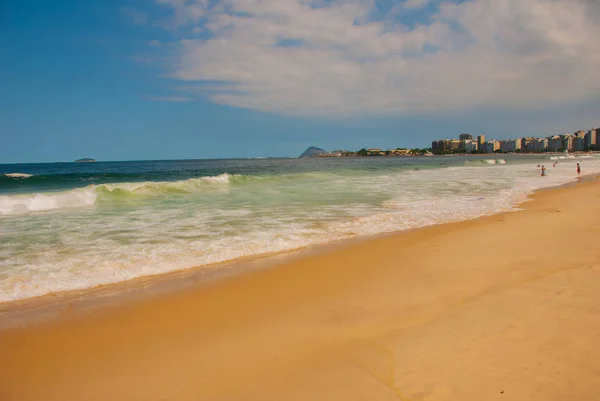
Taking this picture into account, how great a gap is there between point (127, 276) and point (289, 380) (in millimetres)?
3789

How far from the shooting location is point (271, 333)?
11.9ft

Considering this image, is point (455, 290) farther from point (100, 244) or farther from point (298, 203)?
point (298, 203)

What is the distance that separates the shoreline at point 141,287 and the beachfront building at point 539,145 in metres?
187

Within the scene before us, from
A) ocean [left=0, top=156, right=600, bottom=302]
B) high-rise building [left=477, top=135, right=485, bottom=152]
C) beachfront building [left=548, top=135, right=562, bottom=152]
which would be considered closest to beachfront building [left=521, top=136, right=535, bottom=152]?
beachfront building [left=548, top=135, right=562, bottom=152]

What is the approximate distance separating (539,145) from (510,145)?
16781 mm

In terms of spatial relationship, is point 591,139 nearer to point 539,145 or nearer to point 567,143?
point 567,143

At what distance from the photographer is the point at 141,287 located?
5.18 meters

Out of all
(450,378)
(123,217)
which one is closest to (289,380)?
(450,378)

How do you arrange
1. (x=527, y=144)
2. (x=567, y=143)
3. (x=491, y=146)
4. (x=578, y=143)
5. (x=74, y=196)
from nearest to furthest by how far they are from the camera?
(x=74, y=196) → (x=578, y=143) → (x=567, y=143) → (x=527, y=144) → (x=491, y=146)

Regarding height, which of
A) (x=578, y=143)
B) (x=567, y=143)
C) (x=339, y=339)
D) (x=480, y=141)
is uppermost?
(x=480, y=141)

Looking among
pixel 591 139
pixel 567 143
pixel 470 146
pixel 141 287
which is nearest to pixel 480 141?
pixel 470 146

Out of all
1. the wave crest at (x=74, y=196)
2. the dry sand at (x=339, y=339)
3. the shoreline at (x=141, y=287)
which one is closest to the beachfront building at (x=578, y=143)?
the wave crest at (x=74, y=196)

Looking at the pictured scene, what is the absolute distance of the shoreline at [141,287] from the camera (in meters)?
4.43

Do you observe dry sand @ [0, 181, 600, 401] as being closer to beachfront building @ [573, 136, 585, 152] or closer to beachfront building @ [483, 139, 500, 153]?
beachfront building @ [573, 136, 585, 152]
